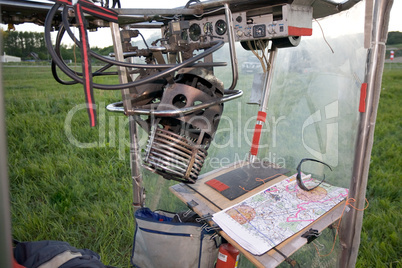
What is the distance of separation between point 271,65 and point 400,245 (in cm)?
162

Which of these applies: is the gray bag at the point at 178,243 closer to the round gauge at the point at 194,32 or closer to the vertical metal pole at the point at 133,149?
the vertical metal pole at the point at 133,149

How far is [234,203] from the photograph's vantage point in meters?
1.50

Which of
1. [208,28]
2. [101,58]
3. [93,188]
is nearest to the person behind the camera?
[101,58]

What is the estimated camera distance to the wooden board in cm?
112

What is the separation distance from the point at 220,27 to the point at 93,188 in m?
2.20

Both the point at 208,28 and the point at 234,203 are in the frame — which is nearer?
the point at 234,203

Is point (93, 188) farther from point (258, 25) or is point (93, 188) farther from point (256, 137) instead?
point (258, 25)

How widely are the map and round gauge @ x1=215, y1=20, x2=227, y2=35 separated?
947mm

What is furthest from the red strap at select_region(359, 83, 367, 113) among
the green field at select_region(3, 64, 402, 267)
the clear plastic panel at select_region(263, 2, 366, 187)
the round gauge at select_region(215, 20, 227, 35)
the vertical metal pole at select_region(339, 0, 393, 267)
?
the green field at select_region(3, 64, 402, 267)

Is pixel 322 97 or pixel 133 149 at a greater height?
pixel 322 97

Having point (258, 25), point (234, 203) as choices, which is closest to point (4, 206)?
point (234, 203)

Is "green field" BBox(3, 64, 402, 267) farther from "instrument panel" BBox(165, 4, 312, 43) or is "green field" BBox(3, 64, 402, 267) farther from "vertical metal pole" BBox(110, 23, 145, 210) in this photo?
"instrument panel" BBox(165, 4, 312, 43)

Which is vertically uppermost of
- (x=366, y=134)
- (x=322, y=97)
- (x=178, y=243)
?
(x=322, y=97)

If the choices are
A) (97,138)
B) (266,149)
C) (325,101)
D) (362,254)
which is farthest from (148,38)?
(362,254)
